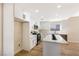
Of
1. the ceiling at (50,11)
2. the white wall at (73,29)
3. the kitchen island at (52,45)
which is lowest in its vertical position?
the kitchen island at (52,45)

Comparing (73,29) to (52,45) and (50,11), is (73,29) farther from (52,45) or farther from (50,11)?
(52,45)

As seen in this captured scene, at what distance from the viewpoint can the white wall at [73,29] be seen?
3.40 ft

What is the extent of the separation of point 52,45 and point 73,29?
1.96 feet

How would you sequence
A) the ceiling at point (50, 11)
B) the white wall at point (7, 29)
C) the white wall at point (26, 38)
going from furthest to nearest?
the white wall at point (26, 38)
the ceiling at point (50, 11)
the white wall at point (7, 29)

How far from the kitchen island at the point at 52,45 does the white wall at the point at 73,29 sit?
4.5 inches

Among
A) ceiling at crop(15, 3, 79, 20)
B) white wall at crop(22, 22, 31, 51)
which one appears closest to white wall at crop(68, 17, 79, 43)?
ceiling at crop(15, 3, 79, 20)

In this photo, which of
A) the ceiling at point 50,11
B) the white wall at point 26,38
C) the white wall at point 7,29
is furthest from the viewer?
the white wall at point 26,38

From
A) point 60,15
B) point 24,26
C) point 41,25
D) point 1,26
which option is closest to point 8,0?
point 1,26

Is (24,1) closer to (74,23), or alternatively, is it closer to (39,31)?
(39,31)

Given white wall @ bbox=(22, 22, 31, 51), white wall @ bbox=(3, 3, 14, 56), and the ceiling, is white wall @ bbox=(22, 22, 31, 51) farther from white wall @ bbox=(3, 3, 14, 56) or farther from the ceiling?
white wall @ bbox=(3, 3, 14, 56)

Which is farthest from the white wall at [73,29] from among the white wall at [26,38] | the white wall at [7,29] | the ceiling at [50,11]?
the white wall at [7,29]

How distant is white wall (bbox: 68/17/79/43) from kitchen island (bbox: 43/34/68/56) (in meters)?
0.11

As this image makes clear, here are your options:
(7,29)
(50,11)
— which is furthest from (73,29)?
(7,29)

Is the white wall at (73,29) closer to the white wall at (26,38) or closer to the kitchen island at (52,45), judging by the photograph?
the kitchen island at (52,45)
